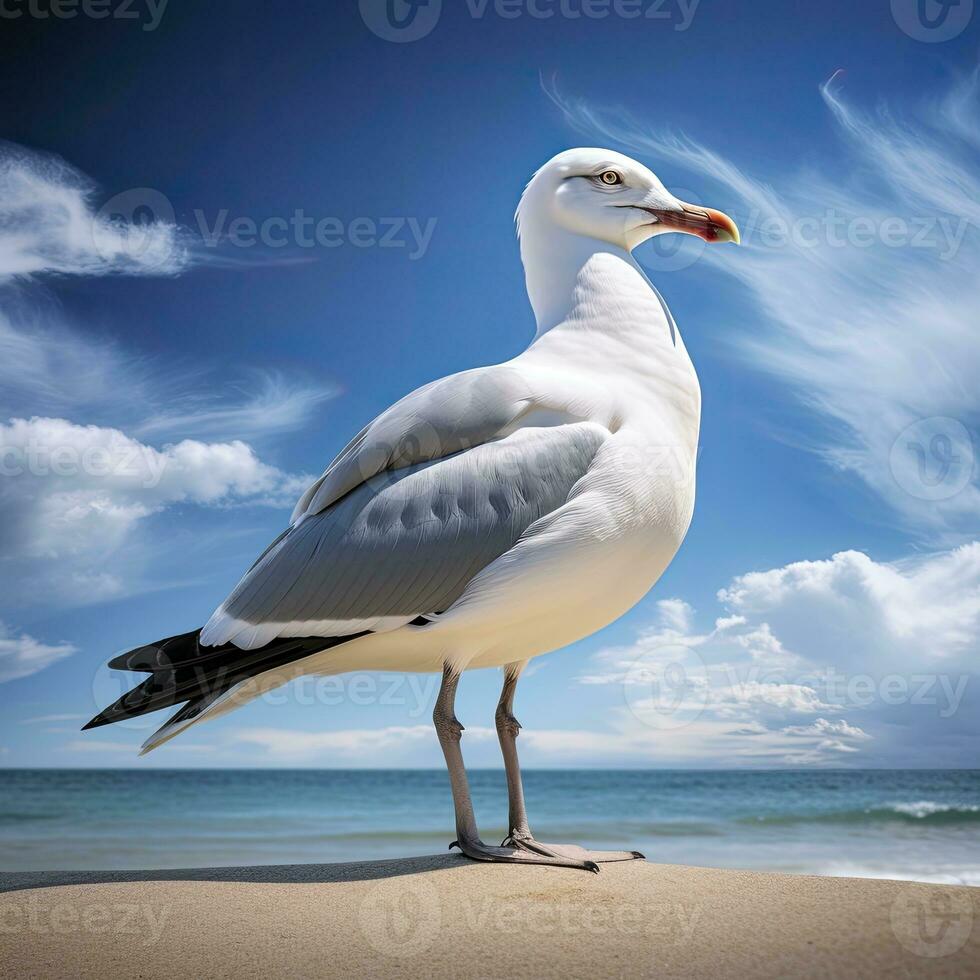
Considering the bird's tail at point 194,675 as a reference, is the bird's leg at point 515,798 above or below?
below

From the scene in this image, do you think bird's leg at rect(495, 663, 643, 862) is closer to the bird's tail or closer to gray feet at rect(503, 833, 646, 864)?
gray feet at rect(503, 833, 646, 864)

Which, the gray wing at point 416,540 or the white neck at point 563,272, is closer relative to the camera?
the gray wing at point 416,540

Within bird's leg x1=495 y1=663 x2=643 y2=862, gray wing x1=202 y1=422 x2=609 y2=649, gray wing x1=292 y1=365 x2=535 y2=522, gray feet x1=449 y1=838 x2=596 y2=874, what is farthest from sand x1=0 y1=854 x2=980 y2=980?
gray wing x1=292 y1=365 x2=535 y2=522

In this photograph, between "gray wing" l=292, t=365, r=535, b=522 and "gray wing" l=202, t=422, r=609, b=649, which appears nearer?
"gray wing" l=202, t=422, r=609, b=649

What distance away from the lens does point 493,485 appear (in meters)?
3.66

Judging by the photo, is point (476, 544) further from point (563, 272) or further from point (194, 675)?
point (563, 272)

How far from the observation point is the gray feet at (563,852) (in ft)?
12.2

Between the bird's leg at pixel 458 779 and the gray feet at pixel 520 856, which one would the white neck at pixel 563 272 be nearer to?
the bird's leg at pixel 458 779

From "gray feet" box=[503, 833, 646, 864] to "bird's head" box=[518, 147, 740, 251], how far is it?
9.06 ft

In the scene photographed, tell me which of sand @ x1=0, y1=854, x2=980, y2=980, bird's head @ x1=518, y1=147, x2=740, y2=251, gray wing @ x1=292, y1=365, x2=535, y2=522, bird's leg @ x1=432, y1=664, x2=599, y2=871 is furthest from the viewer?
bird's head @ x1=518, y1=147, x2=740, y2=251

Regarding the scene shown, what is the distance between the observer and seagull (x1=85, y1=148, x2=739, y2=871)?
3.58 m

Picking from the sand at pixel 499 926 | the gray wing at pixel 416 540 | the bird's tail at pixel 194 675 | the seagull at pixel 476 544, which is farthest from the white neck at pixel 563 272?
the sand at pixel 499 926

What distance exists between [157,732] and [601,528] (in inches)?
76.6

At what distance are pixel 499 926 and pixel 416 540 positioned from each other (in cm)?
141
